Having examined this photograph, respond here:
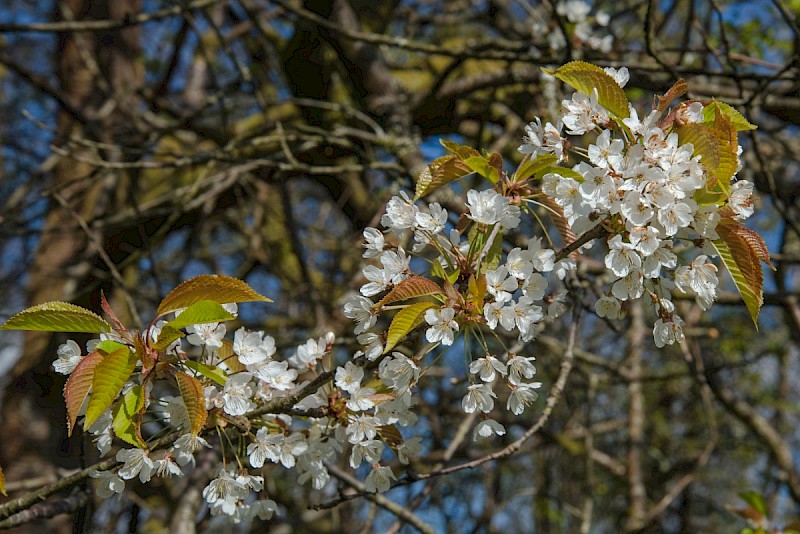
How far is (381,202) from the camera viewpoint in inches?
122

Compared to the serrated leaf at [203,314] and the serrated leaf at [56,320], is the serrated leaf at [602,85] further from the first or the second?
the serrated leaf at [56,320]

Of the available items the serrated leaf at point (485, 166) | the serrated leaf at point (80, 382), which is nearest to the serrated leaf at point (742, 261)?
the serrated leaf at point (485, 166)

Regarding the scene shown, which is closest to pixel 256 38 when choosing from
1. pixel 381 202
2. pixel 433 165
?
pixel 381 202

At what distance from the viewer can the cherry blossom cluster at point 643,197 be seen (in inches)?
36.9

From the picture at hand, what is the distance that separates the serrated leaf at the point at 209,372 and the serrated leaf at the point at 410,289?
26 centimetres

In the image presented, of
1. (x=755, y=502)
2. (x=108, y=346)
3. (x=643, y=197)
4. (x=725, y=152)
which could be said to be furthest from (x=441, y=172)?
(x=755, y=502)

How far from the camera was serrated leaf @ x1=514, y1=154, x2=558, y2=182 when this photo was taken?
103cm

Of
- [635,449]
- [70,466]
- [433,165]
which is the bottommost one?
[70,466]

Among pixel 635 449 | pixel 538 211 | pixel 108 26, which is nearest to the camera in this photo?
pixel 538 211

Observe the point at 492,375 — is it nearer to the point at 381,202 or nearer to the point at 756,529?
the point at 756,529

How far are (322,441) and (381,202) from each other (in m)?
2.05

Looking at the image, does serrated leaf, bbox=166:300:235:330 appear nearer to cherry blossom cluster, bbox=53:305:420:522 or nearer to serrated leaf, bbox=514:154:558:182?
cherry blossom cluster, bbox=53:305:420:522

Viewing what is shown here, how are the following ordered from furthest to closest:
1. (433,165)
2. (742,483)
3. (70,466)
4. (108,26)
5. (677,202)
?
(742,483)
(70,466)
(108,26)
(433,165)
(677,202)

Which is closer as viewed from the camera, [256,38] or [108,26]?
[108,26]
